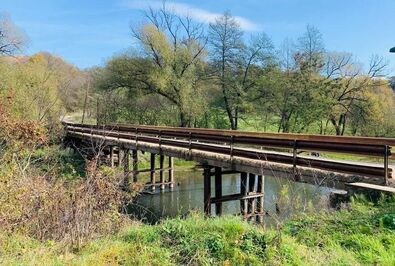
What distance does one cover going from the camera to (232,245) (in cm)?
450

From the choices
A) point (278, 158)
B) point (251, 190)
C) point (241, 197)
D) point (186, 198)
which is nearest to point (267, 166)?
point (278, 158)

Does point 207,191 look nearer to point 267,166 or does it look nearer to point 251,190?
point 251,190

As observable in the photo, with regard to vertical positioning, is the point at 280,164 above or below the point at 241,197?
above

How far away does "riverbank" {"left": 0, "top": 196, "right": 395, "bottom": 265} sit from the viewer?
13.6 ft

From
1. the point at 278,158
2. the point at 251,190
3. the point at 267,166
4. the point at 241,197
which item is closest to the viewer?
the point at 278,158

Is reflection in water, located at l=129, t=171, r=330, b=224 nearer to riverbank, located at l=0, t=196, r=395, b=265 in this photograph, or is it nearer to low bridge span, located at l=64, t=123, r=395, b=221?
low bridge span, located at l=64, t=123, r=395, b=221

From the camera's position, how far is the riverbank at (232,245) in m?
4.14

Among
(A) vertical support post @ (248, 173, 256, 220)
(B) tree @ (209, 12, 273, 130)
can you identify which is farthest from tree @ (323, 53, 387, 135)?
(A) vertical support post @ (248, 173, 256, 220)

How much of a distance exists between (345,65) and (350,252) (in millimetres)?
34035

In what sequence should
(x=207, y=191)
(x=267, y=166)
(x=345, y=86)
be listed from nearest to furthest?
(x=267, y=166), (x=207, y=191), (x=345, y=86)

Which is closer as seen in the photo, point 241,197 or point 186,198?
point 241,197

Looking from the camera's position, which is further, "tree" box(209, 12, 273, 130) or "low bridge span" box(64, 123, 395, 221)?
"tree" box(209, 12, 273, 130)

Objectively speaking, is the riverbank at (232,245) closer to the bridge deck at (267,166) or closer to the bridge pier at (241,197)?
the bridge deck at (267,166)

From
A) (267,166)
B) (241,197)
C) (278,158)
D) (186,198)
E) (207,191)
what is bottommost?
(186,198)
